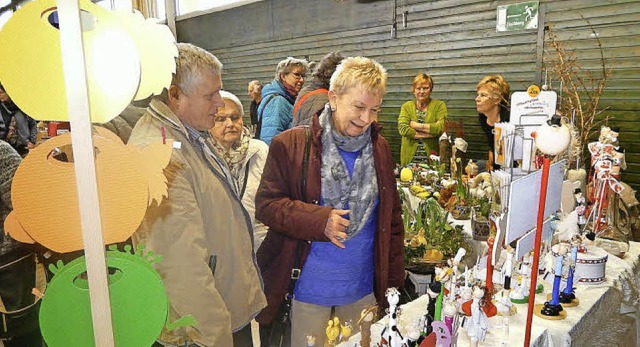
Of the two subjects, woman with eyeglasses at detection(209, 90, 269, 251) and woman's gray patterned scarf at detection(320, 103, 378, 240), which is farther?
Result: woman's gray patterned scarf at detection(320, 103, 378, 240)

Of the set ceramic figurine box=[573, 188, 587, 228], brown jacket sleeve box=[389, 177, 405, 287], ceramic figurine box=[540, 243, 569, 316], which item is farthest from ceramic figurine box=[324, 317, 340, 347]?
ceramic figurine box=[573, 188, 587, 228]

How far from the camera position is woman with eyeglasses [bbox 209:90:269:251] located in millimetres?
1038

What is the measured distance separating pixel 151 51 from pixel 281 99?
22.9 inches

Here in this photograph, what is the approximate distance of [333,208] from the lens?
135 centimetres

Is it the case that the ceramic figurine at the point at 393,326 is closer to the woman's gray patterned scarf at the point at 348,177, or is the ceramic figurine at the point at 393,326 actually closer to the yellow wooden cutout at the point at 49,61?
the woman's gray patterned scarf at the point at 348,177

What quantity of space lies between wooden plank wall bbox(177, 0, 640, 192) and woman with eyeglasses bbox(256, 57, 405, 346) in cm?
21

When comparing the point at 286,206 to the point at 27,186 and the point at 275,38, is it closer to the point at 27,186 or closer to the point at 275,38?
the point at 275,38

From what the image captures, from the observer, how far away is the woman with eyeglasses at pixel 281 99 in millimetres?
1284

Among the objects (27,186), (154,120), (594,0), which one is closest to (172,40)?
(154,120)

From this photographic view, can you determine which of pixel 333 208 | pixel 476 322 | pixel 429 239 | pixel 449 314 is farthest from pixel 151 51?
pixel 429 239

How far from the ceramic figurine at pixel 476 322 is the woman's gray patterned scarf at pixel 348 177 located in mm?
387

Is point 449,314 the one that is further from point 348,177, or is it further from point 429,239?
point 429,239

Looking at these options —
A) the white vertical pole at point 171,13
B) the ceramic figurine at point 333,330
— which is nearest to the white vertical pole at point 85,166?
the white vertical pole at point 171,13

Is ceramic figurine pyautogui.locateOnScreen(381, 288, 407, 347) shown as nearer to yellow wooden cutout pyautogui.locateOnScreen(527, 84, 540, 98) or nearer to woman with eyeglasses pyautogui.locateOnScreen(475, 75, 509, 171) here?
yellow wooden cutout pyautogui.locateOnScreen(527, 84, 540, 98)
